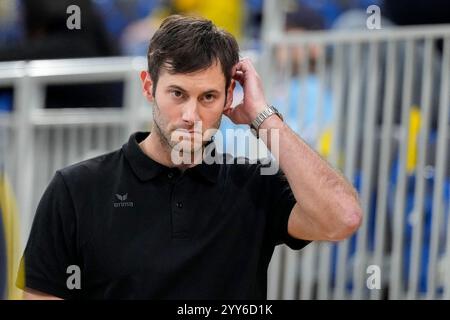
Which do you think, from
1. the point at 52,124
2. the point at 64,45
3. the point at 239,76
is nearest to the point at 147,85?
the point at 239,76

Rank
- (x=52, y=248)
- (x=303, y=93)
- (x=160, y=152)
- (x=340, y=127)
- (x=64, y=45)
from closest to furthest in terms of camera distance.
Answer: (x=52, y=248), (x=160, y=152), (x=340, y=127), (x=303, y=93), (x=64, y=45)

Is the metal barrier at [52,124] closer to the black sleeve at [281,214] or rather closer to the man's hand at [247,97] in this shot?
the man's hand at [247,97]

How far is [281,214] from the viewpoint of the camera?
119 inches

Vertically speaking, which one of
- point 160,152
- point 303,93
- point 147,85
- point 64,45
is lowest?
point 160,152

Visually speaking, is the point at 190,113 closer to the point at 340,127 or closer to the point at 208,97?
the point at 208,97

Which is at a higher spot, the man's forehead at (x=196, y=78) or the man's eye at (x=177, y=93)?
the man's forehead at (x=196, y=78)

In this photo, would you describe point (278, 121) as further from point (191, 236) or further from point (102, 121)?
point (102, 121)

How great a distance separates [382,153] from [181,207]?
6.26 feet

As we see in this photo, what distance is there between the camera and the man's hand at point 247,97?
304 centimetres

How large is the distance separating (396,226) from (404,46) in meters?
0.94

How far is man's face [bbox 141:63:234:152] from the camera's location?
9.40 feet

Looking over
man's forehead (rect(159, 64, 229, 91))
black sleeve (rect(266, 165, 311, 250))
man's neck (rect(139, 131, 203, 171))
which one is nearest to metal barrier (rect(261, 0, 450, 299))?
black sleeve (rect(266, 165, 311, 250))

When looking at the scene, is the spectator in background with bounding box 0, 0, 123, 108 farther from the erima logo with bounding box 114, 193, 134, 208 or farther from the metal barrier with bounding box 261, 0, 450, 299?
the erima logo with bounding box 114, 193, 134, 208

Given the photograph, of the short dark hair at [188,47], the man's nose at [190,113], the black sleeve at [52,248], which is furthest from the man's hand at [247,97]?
the black sleeve at [52,248]
